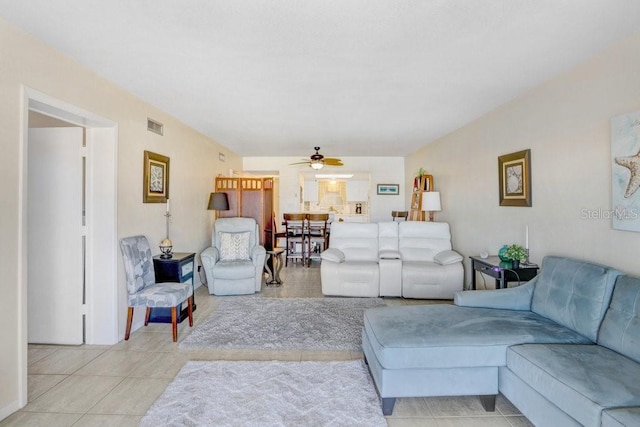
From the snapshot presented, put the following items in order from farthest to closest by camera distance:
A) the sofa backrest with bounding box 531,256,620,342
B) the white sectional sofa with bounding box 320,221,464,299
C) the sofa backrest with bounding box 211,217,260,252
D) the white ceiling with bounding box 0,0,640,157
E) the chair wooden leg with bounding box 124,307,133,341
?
the sofa backrest with bounding box 211,217,260,252 → the white sectional sofa with bounding box 320,221,464,299 → the chair wooden leg with bounding box 124,307,133,341 → the sofa backrest with bounding box 531,256,620,342 → the white ceiling with bounding box 0,0,640,157

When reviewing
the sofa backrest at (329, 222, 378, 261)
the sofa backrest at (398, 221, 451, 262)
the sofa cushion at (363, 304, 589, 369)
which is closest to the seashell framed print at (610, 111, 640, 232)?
the sofa cushion at (363, 304, 589, 369)

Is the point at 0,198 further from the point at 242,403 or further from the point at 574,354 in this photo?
the point at 574,354

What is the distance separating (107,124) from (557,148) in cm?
420

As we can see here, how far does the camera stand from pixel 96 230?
3.02 metres

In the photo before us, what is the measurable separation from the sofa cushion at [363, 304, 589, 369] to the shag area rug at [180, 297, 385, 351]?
945mm

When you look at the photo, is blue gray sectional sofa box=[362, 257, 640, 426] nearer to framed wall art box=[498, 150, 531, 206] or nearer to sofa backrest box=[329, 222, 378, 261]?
framed wall art box=[498, 150, 531, 206]

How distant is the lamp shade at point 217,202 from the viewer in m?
5.32

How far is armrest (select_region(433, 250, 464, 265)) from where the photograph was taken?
4316 mm

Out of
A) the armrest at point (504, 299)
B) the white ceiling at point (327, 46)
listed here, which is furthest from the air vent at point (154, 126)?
the armrest at point (504, 299)

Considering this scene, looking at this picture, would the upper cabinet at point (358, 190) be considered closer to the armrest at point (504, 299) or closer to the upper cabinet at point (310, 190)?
the upper cabinet at point (310, 190)

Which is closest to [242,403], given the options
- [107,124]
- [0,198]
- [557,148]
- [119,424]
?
[119,424]

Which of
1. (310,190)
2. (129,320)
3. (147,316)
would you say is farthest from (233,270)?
(310,190)

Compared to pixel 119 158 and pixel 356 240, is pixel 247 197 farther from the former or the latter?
pixel 119 158

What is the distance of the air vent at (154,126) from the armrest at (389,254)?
11.1 ft
